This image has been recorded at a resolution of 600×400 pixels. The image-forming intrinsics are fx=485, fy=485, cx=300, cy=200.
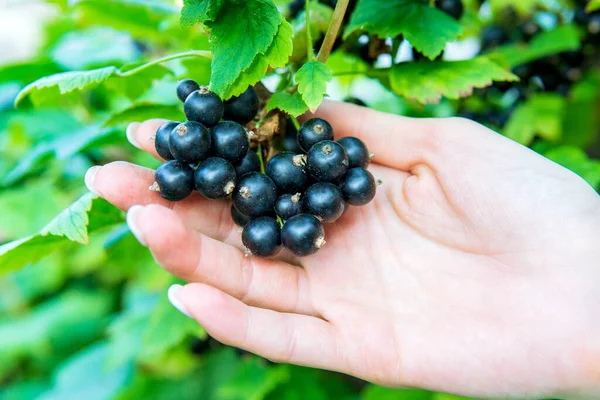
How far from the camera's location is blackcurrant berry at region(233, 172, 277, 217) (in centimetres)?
134

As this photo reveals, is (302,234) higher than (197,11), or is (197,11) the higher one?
(197,11)

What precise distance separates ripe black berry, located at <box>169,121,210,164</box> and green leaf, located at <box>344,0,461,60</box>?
0.61 m

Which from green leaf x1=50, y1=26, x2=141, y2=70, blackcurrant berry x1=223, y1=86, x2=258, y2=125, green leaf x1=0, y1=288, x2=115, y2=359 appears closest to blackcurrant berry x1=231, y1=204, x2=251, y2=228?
blackcurrant berry x1=223, y1=86, x2=258, y2=125

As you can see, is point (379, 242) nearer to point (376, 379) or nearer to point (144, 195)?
point (376, 379)

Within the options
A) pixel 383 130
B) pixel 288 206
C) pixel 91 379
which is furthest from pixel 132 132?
pixel 91 379

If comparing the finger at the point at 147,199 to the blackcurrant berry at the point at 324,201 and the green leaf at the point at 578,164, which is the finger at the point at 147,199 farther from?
the green leaf at the point at 578,164

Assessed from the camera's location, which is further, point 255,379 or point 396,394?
point 255,379

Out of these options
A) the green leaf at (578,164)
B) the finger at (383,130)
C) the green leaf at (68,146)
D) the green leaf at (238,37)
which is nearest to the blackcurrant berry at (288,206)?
the green leaf at (238,37)

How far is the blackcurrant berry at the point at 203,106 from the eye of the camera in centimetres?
134

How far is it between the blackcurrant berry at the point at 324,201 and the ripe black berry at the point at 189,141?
32 centimetres

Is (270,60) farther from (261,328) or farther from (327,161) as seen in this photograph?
(261,328)

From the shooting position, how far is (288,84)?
1.67m

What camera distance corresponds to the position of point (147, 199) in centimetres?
144

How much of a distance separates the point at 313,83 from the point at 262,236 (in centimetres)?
44
